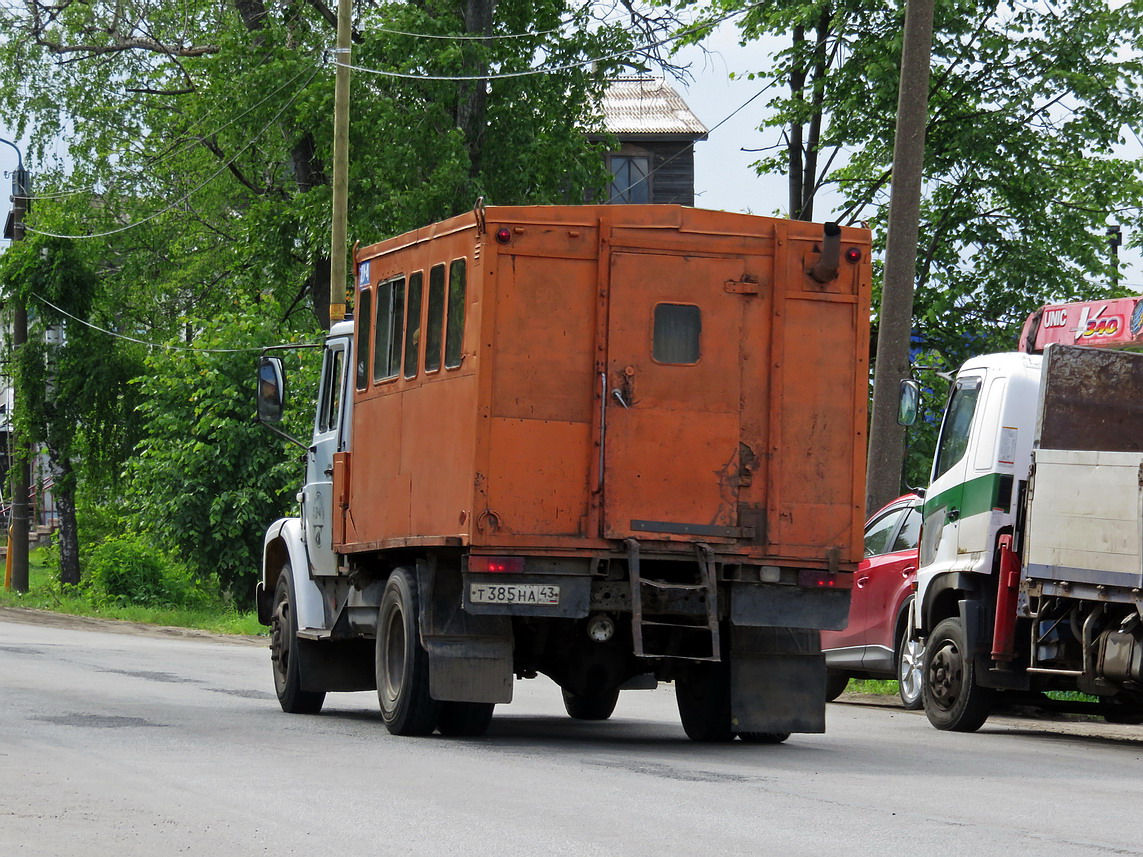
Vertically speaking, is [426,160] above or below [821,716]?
above

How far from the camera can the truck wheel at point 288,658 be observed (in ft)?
44.8

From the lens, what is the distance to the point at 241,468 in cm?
3106

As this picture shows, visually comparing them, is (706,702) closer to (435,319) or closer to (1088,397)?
(435,319)

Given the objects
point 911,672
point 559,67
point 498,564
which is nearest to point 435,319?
point 498,564

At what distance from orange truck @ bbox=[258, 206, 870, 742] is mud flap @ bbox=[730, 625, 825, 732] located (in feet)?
0.04

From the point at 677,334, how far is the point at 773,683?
2.24 metres

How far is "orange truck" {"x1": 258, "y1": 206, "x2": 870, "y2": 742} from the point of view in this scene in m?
10.8

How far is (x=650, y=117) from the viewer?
5512cm

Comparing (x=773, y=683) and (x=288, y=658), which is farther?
(x=288, y=658)

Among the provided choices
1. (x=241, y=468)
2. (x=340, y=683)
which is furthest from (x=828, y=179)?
(x=340, y=683)

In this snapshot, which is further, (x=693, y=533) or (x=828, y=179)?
(x=828, y=179)

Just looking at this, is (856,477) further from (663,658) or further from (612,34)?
(612,34)

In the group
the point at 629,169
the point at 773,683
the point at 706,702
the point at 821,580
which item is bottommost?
the point at 706,702

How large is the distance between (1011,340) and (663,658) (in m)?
17.6
